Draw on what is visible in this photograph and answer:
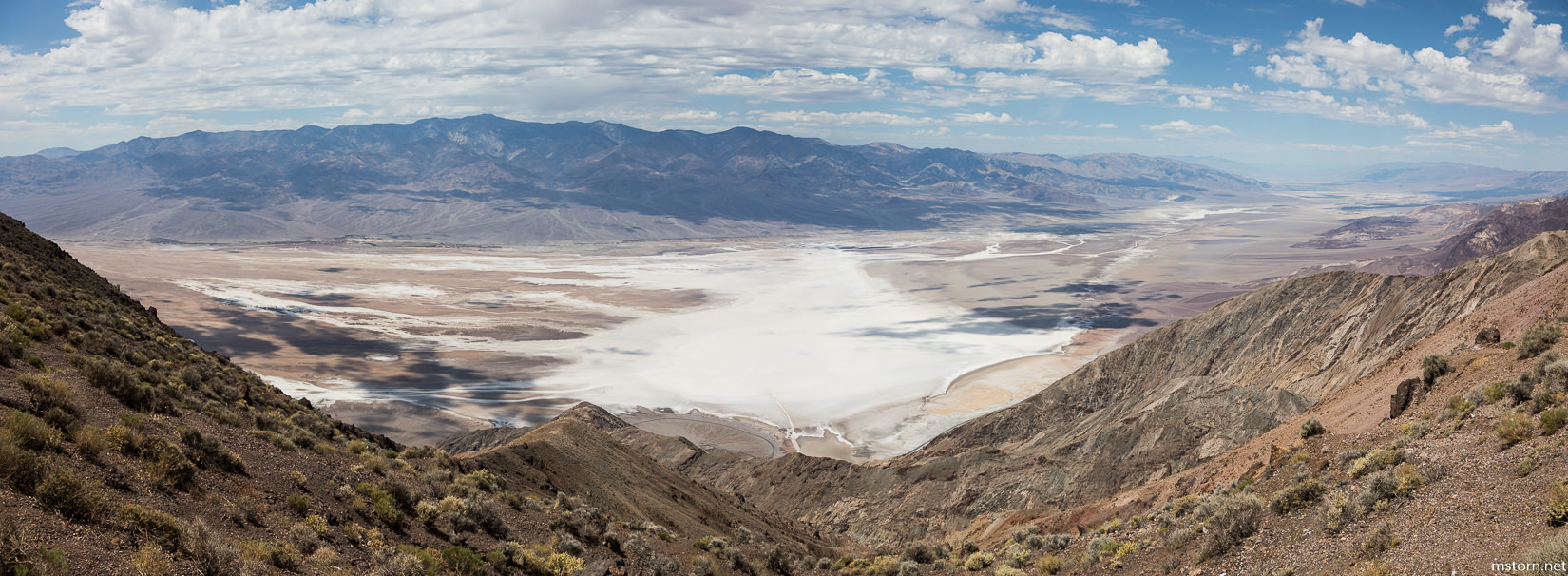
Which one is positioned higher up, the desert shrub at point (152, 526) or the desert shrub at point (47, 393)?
the desert shrub at point (47, 393)

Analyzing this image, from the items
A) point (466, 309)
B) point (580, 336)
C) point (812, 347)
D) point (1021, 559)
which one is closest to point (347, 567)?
point (1021, 559)

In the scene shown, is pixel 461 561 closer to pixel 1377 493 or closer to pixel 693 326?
pixel 1377 493

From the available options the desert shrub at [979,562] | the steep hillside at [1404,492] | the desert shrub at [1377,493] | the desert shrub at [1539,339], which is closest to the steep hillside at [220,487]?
the desert shrub at [979,562]

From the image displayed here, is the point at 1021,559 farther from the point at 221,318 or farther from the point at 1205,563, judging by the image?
the point at 221,318

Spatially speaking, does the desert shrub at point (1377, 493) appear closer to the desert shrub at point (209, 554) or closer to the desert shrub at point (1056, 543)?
the desert shrub at point (1056, 543)

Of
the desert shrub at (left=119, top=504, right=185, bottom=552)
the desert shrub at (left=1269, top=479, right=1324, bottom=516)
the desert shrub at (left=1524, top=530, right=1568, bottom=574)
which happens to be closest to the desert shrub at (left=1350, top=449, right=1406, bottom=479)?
the desert shrub at (left=1269, top=479, right=1324, bottom=516)

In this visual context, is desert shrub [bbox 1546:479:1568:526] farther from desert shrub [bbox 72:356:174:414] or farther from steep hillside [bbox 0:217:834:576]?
desert shrub [bbox 72:356:174:414]
